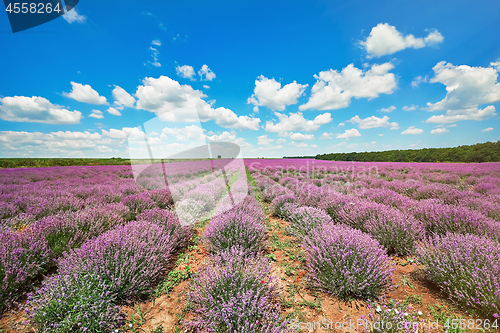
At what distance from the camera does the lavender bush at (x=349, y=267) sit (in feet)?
7.78

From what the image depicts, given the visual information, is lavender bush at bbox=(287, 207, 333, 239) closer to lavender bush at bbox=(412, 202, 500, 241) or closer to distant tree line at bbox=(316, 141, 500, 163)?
lavender bush at bbox=(412, 202, 500, 241)

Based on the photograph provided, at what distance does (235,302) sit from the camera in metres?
1.97

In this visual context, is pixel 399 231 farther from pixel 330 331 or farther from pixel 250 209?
pixel 250 209

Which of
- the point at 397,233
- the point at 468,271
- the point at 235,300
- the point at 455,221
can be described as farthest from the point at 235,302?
the point at 455,221

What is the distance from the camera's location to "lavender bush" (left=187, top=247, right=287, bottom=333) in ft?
6.19

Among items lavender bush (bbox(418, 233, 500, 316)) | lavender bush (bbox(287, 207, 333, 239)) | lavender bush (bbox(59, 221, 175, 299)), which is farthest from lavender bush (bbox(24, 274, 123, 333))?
lavender bush (bbox(418, 233, 500, 316))

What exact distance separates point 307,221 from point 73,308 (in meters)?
3.92

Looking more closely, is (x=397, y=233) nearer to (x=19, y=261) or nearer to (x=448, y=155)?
(x=19, y=261)

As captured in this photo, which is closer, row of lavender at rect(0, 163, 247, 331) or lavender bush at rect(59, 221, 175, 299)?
row of lavender at rect(0, 163, 247, 331)

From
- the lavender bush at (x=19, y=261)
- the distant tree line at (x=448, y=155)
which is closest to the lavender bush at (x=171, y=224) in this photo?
the lavender bush at (x=19, y=261)

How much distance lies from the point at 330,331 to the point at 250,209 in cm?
288

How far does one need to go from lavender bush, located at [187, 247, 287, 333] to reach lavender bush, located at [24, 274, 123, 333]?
2.99 feet

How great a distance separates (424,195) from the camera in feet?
20.1

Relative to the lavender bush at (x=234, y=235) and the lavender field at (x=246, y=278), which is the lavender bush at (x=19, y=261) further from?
the lavender bush at (x=234, y=235)
